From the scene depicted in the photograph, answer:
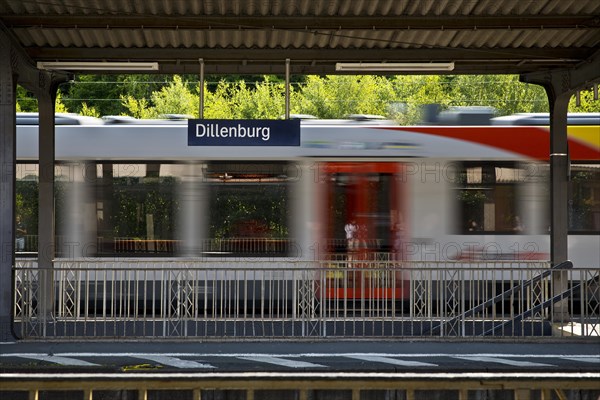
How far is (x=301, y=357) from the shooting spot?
433 inches

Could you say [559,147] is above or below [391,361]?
above

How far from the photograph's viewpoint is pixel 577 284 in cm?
1375

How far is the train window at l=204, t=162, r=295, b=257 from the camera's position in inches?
671

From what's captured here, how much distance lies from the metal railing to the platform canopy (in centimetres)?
313

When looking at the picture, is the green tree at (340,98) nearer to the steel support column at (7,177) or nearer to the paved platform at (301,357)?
the steel support column at (7,177)

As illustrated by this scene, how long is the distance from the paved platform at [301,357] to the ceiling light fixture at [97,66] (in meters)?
4.27

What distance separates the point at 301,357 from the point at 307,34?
4566 mm

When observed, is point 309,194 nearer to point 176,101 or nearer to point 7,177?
point 7,177

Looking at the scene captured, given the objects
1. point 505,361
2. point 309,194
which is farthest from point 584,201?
point 505,361

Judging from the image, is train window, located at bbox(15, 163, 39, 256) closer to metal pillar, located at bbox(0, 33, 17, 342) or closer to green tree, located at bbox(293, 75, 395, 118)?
metal pillar, located at bbox(0, 33, 17, 342)

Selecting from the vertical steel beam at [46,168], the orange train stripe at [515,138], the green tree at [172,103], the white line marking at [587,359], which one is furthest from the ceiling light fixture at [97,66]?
the green tree at [172,103]

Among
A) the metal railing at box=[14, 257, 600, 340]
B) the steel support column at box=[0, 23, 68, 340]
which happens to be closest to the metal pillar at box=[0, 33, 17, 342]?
the steel support column at box=[0, 23, 68, 340]

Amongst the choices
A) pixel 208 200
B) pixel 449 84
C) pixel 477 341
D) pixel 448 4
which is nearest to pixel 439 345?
pixel 477 341

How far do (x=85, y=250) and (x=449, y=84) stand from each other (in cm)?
2391
